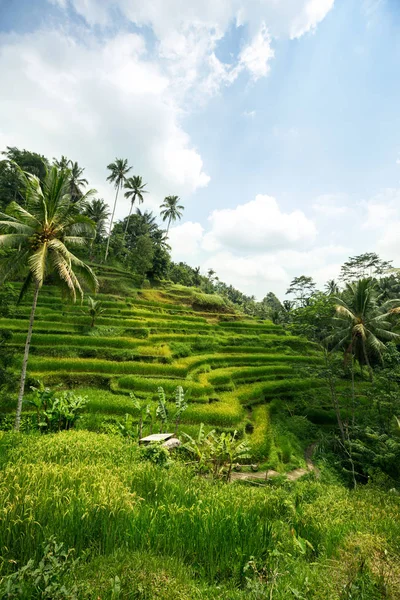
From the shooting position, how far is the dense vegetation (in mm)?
3174

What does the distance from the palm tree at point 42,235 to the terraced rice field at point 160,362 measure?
498cm

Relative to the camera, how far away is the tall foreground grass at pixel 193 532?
3.22 m

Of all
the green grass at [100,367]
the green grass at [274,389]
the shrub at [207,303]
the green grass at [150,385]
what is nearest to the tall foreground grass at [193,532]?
the green grass at [150,385]

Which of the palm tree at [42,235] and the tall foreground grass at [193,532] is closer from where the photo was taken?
the tall foreground grass at [193,532]

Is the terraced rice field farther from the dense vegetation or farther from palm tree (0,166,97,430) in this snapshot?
palm tree (0,166,97,430)

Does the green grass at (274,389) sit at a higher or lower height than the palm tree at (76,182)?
lower

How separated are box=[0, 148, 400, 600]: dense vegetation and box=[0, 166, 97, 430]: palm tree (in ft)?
0.25

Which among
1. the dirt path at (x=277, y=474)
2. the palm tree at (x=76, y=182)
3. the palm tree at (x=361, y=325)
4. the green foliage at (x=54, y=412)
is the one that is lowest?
the dirt path at (x=277, y=474)

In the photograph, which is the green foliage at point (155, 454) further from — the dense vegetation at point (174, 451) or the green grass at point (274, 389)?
the green grass at point (274, 389)

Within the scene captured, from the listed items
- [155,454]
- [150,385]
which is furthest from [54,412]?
[150,385]

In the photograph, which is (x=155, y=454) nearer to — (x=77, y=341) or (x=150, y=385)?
(x=150, y=385)

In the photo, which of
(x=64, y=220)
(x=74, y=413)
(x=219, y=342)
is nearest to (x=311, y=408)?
(x=219, y=342)

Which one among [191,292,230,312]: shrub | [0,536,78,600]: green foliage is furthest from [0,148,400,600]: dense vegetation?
[191,292,230,312]: shrub

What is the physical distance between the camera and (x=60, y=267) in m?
10.4
